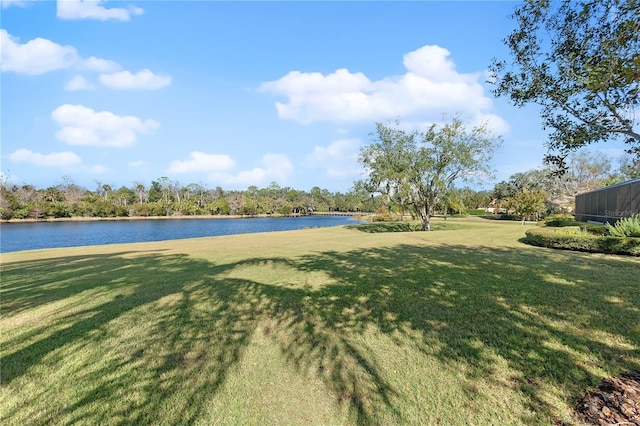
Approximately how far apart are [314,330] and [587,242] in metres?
10.7

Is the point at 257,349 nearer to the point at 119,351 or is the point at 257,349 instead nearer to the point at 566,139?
the point at 119,351

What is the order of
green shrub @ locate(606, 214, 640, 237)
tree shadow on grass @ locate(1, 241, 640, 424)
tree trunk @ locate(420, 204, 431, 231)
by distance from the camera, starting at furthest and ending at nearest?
1. tree trunk @ locate(420, 204, 431, 231)
2. green shrub @ locate(606, 214, 640, 237)
3. tree shadow on grass @ locate(1, 241, 640, 424)

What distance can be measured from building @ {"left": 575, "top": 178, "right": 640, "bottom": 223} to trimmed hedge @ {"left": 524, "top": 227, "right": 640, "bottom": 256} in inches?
240

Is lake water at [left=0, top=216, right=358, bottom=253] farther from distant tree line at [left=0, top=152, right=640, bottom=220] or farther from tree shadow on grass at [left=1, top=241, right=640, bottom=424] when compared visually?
tree shadow on grass at [left=1, top=241, right=640, bottom=424]

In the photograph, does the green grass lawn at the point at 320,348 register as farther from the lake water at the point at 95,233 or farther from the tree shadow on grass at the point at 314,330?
the lake water at the point at 95,233

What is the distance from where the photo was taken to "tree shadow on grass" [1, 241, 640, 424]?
114 inches

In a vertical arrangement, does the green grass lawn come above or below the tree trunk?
below

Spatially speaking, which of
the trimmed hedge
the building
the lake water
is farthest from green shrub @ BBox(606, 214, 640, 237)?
the lake water

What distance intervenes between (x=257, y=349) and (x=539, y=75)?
6.30m

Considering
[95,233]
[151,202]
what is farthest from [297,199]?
[95,233]

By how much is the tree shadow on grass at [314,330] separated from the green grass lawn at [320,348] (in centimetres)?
2

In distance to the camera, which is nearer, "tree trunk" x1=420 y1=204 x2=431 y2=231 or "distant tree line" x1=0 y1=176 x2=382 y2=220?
"tree trunk" x1=420 y1=204 x2=431 y2=231

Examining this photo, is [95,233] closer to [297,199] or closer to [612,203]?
[612,203]

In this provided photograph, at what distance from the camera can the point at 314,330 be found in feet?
14.0
